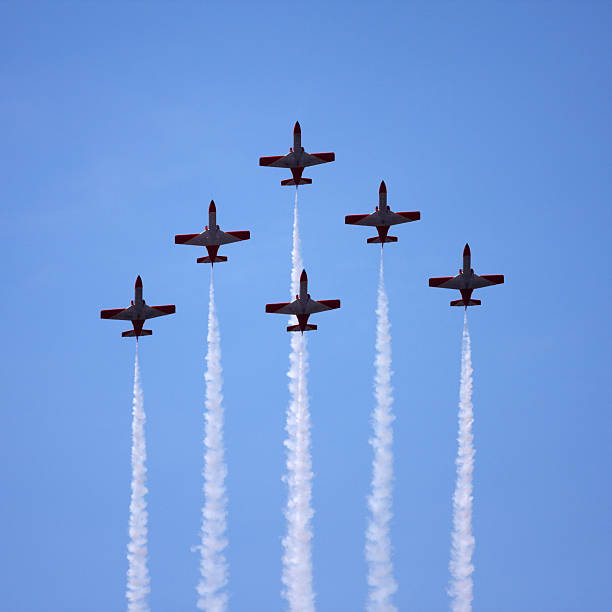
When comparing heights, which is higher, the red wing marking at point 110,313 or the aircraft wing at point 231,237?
the aircraft wing at point 231,237

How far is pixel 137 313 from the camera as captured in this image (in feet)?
486

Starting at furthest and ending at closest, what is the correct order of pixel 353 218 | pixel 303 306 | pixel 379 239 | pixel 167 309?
pixel 167 309, pixel 379 239, pixel 353 218, pixel 303 306

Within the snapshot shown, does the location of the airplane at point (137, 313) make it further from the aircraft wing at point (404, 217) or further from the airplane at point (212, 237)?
the aircraft wing at point (404, 217)

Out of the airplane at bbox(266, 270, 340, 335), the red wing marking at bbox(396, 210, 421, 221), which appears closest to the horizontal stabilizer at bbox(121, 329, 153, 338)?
the airplane at bbox(266, 270, 340, 335)

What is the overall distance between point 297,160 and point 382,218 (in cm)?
924

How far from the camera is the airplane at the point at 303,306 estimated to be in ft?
468

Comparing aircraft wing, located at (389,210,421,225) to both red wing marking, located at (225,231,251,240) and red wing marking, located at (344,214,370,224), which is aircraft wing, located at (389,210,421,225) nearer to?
red wing marking, located at (344,214,370,224)

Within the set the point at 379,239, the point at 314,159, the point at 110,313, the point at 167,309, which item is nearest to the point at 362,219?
the point at 379,239

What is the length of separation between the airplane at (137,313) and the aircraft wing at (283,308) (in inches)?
406

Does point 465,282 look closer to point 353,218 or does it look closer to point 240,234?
point 353,218

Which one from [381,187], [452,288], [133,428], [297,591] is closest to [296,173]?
[381,187]

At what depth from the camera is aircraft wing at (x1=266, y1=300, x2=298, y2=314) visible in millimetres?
142875

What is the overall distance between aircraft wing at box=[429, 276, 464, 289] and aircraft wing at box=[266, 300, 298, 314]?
1273cm

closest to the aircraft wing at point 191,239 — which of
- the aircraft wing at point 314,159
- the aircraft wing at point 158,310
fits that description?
the aircraft wing at point 158,310
